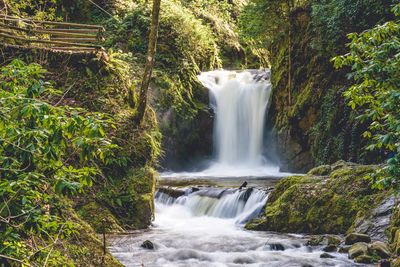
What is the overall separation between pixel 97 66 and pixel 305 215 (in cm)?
610

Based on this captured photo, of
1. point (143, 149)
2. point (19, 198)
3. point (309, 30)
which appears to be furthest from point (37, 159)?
point (309, 30)

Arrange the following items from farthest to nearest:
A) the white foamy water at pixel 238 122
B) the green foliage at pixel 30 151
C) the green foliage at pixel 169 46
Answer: the white foamy water at pixel 238 122
the green foliage at pixel 169 46
the green foliage at pixel 30 151

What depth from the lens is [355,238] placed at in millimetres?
8508

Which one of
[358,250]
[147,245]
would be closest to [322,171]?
[358,250]

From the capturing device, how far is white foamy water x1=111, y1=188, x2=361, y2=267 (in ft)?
26.8

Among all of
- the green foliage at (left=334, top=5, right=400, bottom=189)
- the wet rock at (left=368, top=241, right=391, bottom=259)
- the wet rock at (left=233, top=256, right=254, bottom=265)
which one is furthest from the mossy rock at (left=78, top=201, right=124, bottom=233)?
the green foliage at (left=334, top=5, right=400, bottom=189)

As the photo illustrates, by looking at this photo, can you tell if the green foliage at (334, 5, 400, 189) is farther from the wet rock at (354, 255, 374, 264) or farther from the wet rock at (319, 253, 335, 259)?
the wet rock at (319, 253, 335, 259)

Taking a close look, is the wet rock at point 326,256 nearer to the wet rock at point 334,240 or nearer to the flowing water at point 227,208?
the flowing water at point 227,208

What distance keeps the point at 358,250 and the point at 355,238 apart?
74 centimetres

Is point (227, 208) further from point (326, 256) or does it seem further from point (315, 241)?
point (326, 256)

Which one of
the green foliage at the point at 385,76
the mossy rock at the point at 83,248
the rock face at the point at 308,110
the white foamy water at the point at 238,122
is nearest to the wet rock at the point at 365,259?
the green foliage at the point at 385,76

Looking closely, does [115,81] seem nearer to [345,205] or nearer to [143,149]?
[143,149]

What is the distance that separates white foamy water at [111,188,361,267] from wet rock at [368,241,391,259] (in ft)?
1.49

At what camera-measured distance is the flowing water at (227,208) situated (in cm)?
834
